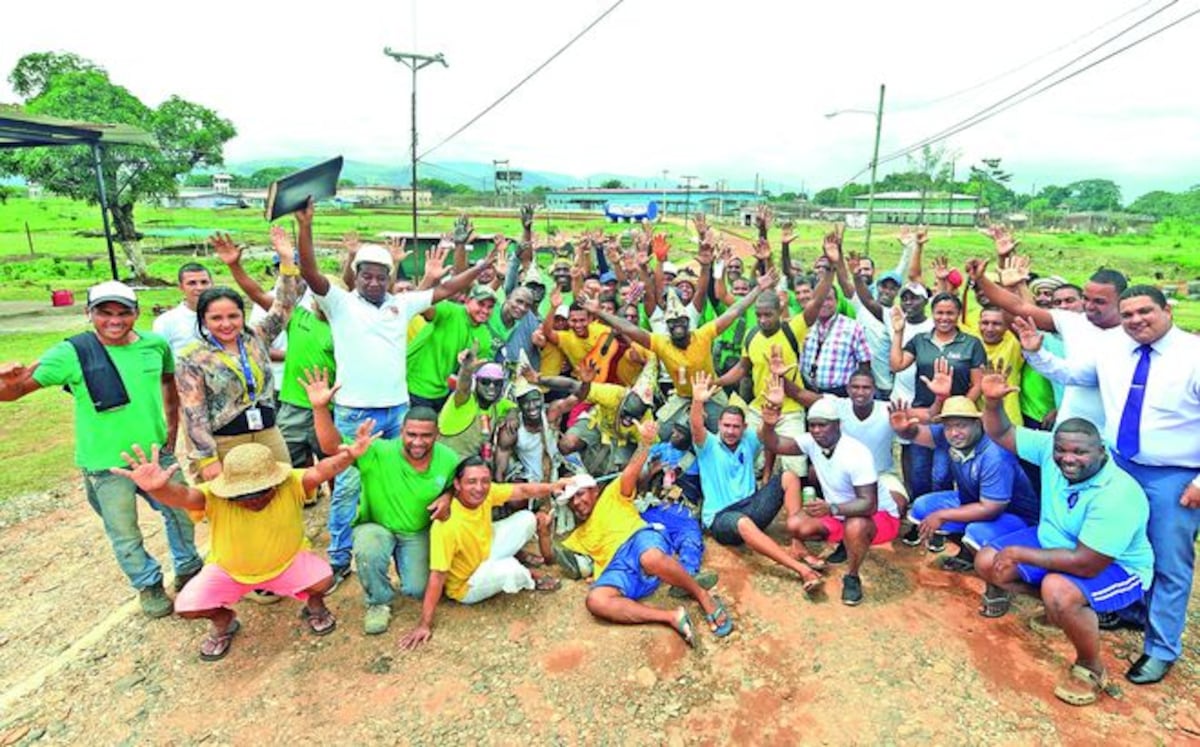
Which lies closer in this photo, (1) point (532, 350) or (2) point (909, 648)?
(2) point (909, 648)

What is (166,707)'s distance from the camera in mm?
3980

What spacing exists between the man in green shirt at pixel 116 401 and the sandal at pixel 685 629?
350cm

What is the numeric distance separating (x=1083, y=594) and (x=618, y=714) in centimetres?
280

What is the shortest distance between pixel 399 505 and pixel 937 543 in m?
4.37

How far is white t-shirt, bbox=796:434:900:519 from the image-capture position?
16.7 ft

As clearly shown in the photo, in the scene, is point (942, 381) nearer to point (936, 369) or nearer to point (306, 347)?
point (936, 369)

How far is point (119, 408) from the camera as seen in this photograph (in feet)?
14.6

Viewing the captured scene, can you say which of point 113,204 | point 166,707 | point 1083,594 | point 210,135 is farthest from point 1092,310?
point 210,135

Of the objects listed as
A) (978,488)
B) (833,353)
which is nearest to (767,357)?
(833,353)

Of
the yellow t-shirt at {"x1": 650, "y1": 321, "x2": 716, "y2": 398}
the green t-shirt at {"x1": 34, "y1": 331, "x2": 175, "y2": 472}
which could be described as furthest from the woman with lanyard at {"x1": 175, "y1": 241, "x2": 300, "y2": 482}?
the yellow t-shirt at {"x1": 650, "y1": 321, "x2": 716, "y2": 398}

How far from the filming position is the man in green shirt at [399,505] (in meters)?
4.62

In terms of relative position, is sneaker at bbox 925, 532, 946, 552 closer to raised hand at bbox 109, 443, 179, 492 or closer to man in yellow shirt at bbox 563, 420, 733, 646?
man in yellow shirt at bbox 563, 420, 733, 646

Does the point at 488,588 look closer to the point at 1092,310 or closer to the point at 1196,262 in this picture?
the point at 1092,310

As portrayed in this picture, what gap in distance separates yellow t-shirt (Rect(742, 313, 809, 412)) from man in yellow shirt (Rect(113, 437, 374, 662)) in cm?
379
